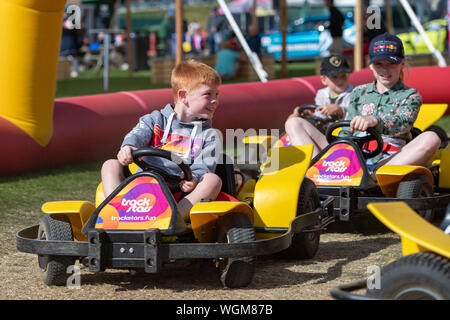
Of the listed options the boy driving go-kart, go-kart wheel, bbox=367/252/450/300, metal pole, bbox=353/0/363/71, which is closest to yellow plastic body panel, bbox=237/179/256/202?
the boy driving go-kart

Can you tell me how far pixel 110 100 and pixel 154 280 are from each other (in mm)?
4339

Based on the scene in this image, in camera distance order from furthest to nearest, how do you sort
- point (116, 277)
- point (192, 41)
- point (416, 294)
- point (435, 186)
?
point (192, 41), point (435, 186), point (116, 277), point (416, 294)

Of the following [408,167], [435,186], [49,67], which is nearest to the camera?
[408,167]

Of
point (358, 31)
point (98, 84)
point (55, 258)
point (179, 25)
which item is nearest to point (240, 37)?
point (179, 25)

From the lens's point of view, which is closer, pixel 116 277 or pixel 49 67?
pixel 116 277

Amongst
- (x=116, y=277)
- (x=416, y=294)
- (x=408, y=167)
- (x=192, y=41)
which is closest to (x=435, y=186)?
(x=408, y=167)

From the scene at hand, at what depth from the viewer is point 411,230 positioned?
282 centimetres

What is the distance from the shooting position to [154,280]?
4059mm

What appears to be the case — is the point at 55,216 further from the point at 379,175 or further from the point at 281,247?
the point at 379,175

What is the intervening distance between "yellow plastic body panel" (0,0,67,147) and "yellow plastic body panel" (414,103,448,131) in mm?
3102

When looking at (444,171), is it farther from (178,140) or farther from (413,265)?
(413,265)

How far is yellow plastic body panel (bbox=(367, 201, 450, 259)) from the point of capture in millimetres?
2770

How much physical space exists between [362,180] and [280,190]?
927 millimetres

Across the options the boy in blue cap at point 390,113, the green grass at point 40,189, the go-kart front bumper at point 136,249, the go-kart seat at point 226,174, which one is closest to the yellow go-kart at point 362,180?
the boy in blue cap at point 390,113
